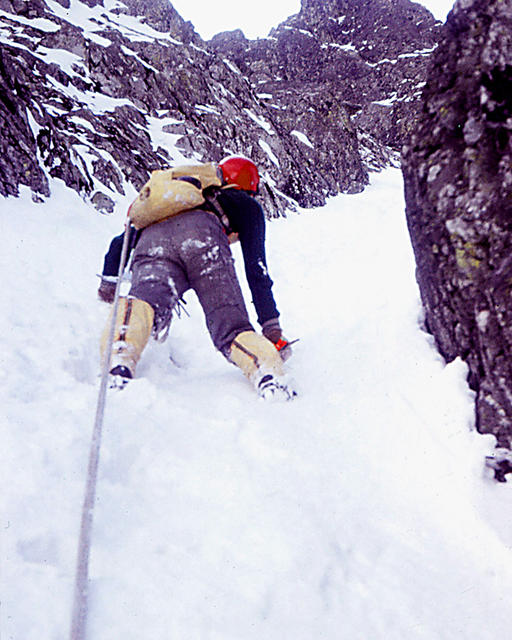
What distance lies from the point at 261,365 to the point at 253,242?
122 centimetres

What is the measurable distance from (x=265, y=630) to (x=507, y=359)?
1711mm

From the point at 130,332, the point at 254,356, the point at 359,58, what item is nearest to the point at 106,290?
the point at 130,332

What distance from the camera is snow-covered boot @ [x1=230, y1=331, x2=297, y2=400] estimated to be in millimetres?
2672

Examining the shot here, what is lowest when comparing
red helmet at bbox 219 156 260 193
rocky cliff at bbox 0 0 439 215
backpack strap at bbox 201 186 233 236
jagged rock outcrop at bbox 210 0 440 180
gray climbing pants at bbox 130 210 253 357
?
gray climbing pants at bbox 130 210 253 357

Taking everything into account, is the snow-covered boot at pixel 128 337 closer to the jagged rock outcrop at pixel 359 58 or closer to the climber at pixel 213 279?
the climber at pixel 213 279

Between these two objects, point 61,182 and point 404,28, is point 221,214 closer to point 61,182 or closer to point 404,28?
point 61,182

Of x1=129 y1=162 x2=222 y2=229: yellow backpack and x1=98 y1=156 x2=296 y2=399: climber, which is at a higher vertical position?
x1=129 y1=162 x2=222 y2=229: yellow backpack

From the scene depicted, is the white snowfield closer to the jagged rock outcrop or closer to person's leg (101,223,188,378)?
person's leg (101,223,188,378)

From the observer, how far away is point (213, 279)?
3189 millimetres

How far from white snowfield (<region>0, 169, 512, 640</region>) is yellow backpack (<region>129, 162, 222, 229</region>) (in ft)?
3.52

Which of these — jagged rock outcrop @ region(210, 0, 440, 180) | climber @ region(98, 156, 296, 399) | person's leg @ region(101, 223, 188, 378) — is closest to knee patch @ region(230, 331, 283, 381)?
climber @ region(98, 156, 296, 399)

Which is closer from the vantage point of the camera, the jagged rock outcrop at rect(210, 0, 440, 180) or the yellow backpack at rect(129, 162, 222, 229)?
the yellow backpack at rect(129, 162, 222, 229)

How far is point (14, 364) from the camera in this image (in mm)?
Result: 2270

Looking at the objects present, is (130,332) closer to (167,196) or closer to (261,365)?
(261,365)
